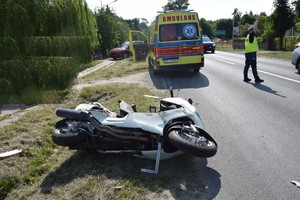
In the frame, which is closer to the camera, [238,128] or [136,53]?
[238,128]

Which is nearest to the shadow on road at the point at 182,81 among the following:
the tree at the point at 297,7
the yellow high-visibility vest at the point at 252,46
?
the yellow high-visibility vest at the point at 252,46

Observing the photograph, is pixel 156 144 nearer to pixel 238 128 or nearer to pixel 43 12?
pixel 238 128

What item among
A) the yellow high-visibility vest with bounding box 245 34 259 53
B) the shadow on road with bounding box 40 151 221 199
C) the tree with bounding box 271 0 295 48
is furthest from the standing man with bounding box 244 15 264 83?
the tree with bounding box 271 0 295 48

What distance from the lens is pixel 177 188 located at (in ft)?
11.2


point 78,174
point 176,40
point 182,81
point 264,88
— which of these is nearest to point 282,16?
point 176,40

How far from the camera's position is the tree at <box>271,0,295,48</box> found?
34.0 m

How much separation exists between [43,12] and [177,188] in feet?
28.7

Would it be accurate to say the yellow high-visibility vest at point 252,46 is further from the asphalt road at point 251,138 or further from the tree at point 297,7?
the tree at point 297,7

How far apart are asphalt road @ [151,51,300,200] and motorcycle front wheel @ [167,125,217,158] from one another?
39 centimetres

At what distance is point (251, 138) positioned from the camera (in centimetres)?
498

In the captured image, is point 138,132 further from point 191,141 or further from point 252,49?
point 252,49

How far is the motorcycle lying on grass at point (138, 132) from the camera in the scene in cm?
373

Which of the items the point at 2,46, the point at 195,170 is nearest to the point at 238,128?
the point at 195,170

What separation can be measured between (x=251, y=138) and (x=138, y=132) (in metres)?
2.06
